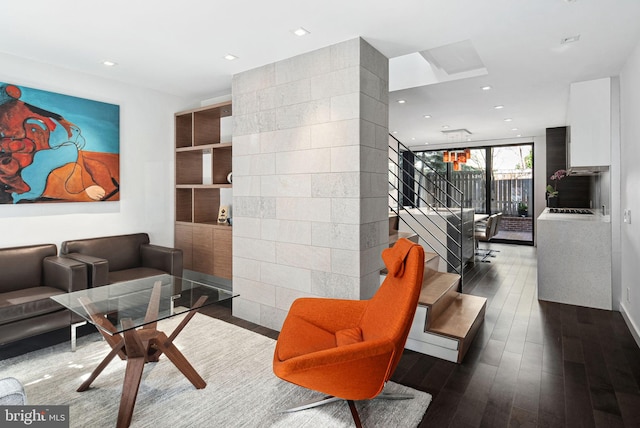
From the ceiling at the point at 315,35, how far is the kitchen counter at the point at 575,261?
164 centimetres

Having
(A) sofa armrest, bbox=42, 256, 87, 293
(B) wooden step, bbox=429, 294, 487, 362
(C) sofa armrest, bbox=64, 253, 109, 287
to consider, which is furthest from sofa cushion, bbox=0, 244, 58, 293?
(B) wooden step, bbox=429, 294, 487, 362

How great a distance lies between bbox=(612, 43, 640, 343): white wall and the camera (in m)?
3.01

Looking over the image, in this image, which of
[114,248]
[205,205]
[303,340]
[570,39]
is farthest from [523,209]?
[114,248]

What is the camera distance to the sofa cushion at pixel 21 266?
123 inches

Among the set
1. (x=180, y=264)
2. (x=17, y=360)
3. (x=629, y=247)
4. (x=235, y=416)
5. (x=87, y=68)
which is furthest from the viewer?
(x=180, y=264)

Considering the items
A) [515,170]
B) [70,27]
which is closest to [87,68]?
[70,27]

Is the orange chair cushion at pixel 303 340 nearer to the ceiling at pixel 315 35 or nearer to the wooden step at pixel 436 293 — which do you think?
the wooden step at pixel 436 293

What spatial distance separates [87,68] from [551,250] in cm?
543

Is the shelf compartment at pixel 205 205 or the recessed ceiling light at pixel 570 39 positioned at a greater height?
the recessed ceiling light at pixel 570 39

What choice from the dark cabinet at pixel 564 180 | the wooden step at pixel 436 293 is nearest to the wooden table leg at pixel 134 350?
the wooden step at pixel 436 293

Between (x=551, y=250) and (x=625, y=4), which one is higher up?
(x=625, y=4)

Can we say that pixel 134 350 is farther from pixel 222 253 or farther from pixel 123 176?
pixel 123 176

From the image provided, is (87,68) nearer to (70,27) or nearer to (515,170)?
(70,27)

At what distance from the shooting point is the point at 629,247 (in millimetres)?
3303
